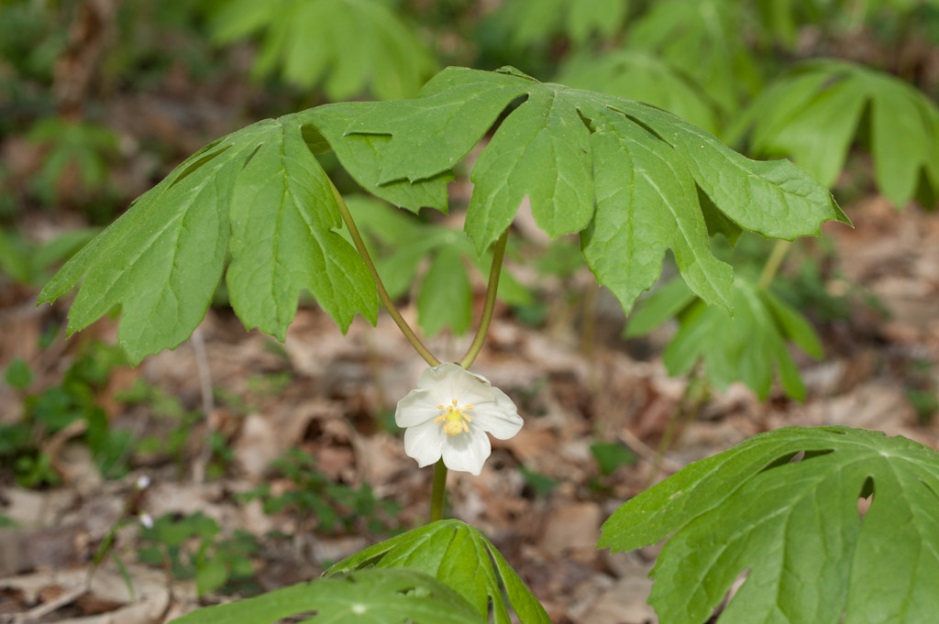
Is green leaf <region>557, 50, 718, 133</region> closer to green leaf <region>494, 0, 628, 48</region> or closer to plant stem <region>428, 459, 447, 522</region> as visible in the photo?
green leaf <region>494, 0, 628, 48</region>

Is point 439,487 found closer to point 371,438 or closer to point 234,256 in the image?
point 234,256

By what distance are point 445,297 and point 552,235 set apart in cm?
150

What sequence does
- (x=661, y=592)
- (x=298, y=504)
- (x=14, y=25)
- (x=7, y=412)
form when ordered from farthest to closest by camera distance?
(x=14, y=25), (x=7, y=412), (x=298, y=504), (x=661, y=592)

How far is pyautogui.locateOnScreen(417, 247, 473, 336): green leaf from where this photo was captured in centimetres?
260

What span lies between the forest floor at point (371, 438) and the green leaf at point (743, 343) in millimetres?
280

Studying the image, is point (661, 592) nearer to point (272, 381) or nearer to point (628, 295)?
point (628, 295)

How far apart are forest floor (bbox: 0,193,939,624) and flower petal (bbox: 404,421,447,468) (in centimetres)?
88

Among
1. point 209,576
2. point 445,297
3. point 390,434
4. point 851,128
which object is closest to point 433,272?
point 445,297

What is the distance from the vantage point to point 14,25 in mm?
5590

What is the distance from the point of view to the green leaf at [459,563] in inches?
47.4

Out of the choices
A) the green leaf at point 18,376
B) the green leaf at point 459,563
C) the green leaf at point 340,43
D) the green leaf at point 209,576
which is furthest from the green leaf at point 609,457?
the green leaf at point 18,376

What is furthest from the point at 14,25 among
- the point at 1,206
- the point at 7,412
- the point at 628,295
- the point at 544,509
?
the point at 628,295

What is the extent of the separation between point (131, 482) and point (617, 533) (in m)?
→ 1.86

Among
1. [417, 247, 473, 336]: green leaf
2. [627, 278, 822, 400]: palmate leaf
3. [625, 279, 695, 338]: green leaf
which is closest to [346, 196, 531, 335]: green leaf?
[417, 247, 473, 336]: green leaf
